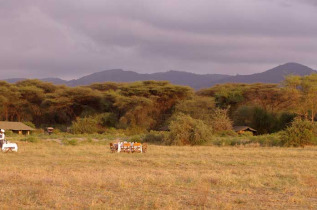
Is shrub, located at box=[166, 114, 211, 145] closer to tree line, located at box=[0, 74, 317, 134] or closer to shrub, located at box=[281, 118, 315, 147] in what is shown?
shrub, located at box=[281, 118, 315, 147]

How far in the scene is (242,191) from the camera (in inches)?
381

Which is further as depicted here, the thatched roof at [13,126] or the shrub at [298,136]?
the thatched roof at [13,126]

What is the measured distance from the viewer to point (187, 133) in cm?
2978

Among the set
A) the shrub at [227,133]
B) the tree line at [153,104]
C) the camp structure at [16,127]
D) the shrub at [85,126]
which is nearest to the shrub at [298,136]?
the shrub at [227,133]

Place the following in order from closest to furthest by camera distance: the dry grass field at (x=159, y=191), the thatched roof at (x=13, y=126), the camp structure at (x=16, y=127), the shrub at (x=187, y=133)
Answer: the dry grass field at (x=159, y=191)
the shrub at (x=187, y=133)
the thatched roof at (x=13, y=126)
the camp structure at (x=16, y=127)

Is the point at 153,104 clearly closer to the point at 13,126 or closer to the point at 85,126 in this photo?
the point at 85,126

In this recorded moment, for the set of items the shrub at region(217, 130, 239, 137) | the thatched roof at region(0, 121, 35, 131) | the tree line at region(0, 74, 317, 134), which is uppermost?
the tree line at region(0, 74, 317, 134)

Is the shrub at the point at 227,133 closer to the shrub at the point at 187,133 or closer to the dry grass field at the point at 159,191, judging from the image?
the shrub at the point at 187,133

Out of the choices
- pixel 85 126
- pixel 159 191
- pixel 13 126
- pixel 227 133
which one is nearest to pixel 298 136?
pixel 227 133

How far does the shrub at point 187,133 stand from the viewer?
29.5 metres

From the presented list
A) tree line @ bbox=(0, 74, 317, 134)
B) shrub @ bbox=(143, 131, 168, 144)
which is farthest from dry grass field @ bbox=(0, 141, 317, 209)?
tree line @ bbox=(0, 74, 317, 134)

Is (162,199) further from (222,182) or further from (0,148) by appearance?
(0,148)

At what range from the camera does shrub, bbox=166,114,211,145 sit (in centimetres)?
2950

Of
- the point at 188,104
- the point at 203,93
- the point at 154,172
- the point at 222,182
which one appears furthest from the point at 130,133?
the point at 222,182
